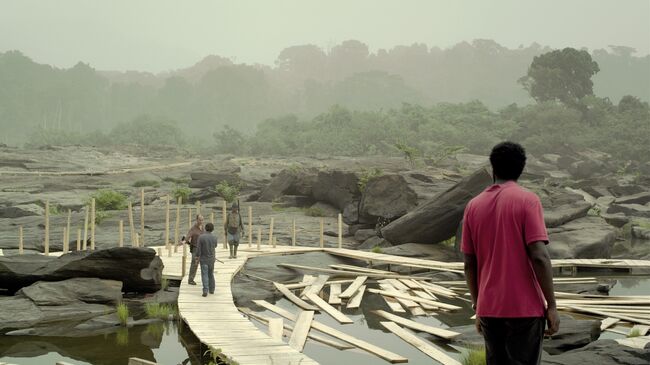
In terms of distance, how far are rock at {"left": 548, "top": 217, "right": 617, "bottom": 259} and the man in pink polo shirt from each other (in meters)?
19.1

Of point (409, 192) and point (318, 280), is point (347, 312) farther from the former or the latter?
point (409, 192)

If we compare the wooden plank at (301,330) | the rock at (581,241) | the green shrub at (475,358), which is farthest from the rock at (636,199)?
the green shrub at (475,358)

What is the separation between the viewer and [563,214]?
26484 mm

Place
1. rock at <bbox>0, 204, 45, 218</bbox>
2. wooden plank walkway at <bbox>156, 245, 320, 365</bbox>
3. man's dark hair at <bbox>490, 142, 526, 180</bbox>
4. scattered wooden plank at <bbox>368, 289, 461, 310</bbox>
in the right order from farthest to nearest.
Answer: rock at <bbox>0, 204, 45, 218</bbox> < scattered wooden plank at <bbox>368, 289, 461, 310</bbox> < wooden plank walkway at <bbox>156, 245, 320, 365</bbox> < man's dark hair at <bbox>490, 142, 526, 180</bbox>

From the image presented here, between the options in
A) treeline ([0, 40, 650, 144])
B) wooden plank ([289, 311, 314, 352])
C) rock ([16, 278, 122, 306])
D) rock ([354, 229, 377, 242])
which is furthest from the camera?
treeline ([0, 40, 650, 144])

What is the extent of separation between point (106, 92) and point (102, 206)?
9995cm

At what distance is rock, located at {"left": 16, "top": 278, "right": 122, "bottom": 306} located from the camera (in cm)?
Result: 1480

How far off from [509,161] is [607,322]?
9386 millimetres

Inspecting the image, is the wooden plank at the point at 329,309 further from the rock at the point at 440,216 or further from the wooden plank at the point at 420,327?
the rock at the point at 440,216

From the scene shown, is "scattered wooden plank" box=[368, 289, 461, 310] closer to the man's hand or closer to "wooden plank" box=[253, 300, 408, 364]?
"wooden plank" box=[253, 300, 408, 364]

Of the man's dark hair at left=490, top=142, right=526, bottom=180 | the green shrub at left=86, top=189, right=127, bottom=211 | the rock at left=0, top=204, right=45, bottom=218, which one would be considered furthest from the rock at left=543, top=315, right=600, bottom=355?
the rock at left=0, top=204, right=45, bottom=218

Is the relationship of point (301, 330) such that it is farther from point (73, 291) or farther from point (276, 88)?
point (276, 88)

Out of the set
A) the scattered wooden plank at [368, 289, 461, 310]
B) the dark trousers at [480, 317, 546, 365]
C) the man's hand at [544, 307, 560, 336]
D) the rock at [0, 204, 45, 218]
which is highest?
the man's hand at [544, 307, 560, 336]

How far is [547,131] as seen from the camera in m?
66.9
